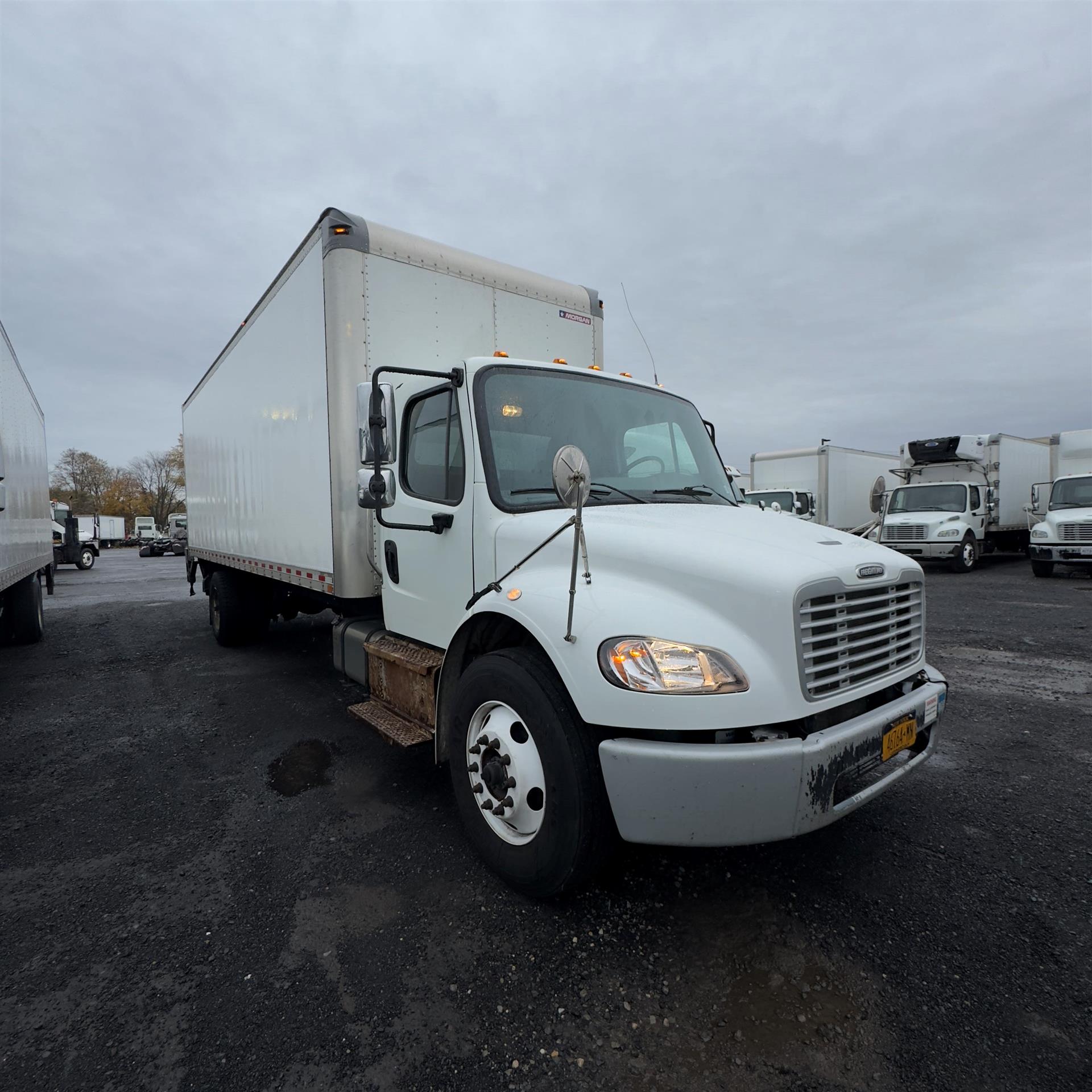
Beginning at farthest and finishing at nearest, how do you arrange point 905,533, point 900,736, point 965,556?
point 905,533 → point 965,556 → point 900,736

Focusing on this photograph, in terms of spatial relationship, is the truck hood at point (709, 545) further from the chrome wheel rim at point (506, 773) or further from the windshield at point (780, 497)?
the windshield at point (780, 497)

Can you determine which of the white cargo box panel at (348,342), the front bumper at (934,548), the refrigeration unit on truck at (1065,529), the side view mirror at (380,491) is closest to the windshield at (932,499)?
the front bumper at (934,548)

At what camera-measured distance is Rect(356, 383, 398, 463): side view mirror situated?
332 centimetres

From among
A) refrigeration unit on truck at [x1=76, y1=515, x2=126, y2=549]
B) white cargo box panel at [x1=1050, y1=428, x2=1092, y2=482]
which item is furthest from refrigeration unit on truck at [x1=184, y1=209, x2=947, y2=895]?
refrigeration unit on truck at [x1=76, y1=515, x2=126, y2=549]

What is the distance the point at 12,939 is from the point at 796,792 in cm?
304

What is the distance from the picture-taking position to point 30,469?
8.62 metres

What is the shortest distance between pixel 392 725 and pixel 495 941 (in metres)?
1.54

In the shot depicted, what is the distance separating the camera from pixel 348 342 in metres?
4.22

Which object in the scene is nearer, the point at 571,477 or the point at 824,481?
the point at 571,477

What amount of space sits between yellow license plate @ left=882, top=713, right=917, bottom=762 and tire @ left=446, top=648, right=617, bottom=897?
111 centimetres

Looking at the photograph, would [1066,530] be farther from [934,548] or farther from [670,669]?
[670,669]

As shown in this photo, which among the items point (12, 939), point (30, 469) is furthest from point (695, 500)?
point (30, 469)

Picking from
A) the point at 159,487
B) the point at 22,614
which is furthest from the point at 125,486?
the point at 22,614

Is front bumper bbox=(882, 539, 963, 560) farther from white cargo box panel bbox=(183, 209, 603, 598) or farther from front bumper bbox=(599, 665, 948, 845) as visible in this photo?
front bumper bbox=(599, 665, 948, 845)
